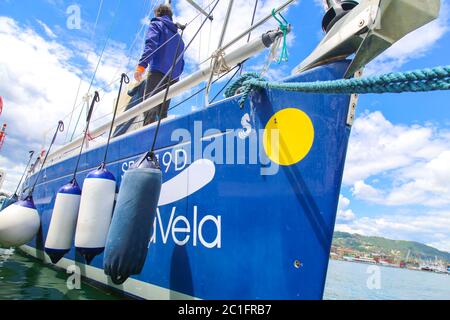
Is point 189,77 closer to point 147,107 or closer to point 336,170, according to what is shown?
point 147,107

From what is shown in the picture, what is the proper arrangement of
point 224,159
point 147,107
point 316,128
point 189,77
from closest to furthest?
point 316,128 → point 224,159 → point 189,77 → point 147,107

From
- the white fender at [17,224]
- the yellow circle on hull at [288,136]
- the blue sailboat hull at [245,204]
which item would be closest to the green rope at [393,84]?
the yellow circle on hull at [288,136]

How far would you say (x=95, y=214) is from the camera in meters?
3.14

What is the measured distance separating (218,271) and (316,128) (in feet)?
4.39

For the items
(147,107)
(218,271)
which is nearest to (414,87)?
(218,271)

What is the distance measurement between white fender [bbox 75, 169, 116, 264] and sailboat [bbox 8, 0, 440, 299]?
54 cm

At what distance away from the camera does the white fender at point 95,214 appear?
3076 millimetres

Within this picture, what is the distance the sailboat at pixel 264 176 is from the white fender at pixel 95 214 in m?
0.54

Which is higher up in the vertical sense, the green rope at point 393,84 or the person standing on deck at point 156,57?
the person standing on deck at point 156,57

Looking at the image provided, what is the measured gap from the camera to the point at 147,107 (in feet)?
12.6

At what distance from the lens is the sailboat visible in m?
2.01

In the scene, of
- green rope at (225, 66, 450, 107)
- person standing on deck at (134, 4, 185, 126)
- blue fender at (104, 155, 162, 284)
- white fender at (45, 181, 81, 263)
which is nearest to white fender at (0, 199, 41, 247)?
white fender at (45, 181, 81, 263)

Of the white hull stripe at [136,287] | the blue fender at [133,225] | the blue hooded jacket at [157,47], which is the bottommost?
the white hull stripe at [136,287]

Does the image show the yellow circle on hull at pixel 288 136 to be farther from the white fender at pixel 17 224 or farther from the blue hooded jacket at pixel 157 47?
the white fender at pixel 17 224
